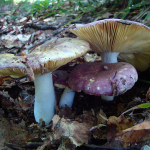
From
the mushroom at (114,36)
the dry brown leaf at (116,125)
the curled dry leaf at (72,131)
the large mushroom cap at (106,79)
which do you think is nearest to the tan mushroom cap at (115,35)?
the mushroom at (114,36)

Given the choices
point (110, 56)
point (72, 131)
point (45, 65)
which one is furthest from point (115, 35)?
point (72, 131)

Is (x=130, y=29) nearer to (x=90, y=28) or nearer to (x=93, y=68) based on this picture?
(x=90, y=28)

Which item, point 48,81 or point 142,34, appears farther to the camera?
point 48,81

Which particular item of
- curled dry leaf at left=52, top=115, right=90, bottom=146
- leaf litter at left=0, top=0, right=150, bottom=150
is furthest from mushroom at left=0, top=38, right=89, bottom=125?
curled dry leaf at left=52, top=115, right=90, bottom=146

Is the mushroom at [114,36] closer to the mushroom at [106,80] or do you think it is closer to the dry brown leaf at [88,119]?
the mushroom at [106,80]

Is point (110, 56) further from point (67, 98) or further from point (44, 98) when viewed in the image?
point (44, 98)

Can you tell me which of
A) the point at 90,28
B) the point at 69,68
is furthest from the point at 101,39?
the point at 69,68
